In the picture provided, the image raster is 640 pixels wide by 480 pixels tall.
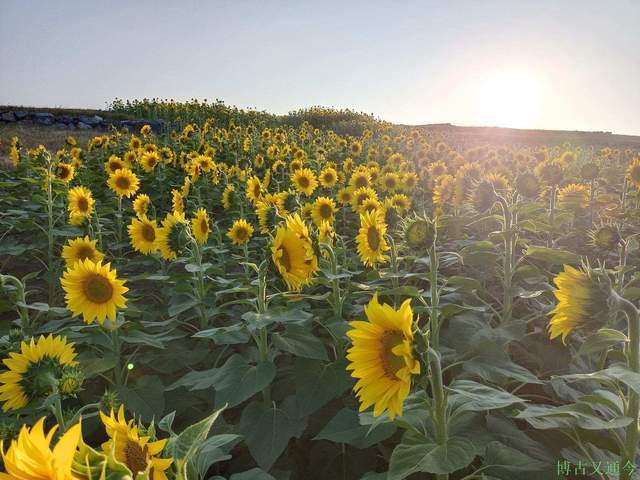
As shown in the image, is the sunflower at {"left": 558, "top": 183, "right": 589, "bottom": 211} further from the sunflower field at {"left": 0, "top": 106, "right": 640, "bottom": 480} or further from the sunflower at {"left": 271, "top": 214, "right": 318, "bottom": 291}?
the sunflower at {"left": 271, "top": 214, "right": 318, "bottom": 291}

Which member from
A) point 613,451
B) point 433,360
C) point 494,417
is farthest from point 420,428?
point 613,451

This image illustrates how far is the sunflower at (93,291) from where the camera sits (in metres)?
2.68

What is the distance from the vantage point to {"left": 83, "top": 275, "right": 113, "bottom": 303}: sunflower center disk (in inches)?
105

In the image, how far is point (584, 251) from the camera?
552cm

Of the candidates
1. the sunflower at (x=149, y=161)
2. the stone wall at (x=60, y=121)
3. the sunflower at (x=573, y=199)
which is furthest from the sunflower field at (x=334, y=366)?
the stone wall at (x=60, y=121)

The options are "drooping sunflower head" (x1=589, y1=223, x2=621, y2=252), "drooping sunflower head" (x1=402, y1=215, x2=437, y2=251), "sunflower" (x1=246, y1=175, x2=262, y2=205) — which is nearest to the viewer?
"drooping sunflower head" (x1=402, y1=215, x2=437, y2=251)

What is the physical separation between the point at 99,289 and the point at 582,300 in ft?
7.59

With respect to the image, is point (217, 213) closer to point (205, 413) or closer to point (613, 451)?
point (205, 413)

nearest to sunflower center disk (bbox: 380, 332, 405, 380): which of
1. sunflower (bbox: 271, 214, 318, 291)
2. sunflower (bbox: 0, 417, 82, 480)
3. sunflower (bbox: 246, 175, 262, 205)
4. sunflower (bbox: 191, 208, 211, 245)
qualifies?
sunflower (bbox: 0, 417, 82, 480)

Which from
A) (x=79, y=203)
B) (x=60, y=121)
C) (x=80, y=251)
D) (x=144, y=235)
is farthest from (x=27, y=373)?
(x=60, y=121)

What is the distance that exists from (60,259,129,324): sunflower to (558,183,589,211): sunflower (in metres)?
4.94

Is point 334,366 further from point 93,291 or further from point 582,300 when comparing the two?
point 93,291

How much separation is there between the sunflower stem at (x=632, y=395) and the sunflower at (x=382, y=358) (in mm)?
641

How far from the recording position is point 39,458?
73cm
